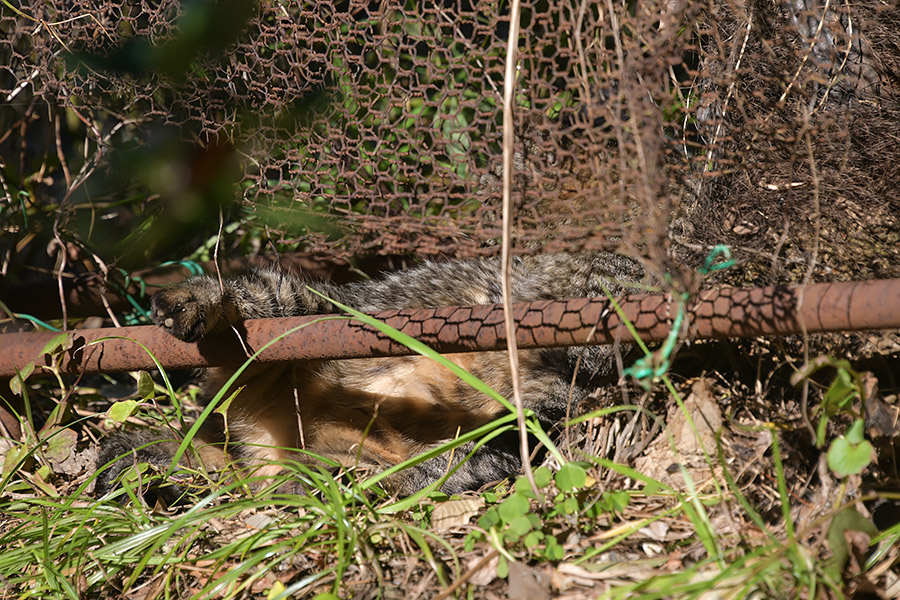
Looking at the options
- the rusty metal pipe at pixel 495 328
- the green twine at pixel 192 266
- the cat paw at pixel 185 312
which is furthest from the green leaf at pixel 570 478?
the green twine at pixel 192 266

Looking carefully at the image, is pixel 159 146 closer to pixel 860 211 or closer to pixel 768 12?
pixel 768 12

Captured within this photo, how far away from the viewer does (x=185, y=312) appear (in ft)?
5.98

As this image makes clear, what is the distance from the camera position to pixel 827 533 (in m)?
1.18

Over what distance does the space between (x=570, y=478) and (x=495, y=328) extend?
39 centimetres

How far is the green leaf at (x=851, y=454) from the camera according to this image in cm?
115

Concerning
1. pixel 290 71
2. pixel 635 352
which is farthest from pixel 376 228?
pixel 635 352

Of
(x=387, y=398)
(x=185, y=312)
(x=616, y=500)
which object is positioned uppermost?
(x=185, y=312)

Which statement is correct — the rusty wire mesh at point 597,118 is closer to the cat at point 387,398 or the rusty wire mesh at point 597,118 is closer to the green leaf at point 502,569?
the cat at point 387,398

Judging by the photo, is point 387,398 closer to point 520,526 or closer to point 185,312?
point 185,312

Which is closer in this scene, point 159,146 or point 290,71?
point 159,146

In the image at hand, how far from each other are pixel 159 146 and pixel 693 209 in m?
1.28

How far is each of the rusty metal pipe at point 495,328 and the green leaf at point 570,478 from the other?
296 millimetres

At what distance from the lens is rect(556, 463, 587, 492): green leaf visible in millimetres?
1398

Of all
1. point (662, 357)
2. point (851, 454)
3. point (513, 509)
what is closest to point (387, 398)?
point (513, 509)
